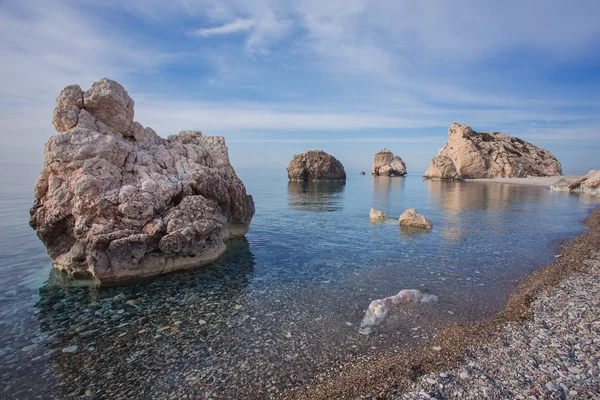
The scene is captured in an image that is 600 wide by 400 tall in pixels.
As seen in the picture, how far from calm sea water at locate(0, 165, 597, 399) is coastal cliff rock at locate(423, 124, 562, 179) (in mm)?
124563

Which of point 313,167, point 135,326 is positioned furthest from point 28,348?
point 313,167

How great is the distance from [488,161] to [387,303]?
487 feet

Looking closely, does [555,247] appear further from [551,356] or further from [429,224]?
[551,356]

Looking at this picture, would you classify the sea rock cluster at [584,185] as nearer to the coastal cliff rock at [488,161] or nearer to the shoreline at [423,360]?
the coastal cliff rock at [488,161]

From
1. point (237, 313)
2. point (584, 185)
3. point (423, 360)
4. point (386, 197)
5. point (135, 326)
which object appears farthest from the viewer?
point (584, 185)

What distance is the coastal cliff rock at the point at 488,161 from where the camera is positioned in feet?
443

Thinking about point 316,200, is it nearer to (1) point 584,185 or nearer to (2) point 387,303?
(2) point 387,303

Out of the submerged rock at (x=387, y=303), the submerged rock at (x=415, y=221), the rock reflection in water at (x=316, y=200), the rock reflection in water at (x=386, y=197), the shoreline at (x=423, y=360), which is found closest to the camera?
the shoreline at (x=423, y=360)

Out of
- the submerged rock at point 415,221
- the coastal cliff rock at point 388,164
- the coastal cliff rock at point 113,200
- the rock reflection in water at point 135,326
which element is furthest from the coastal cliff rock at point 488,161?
the rock reflection in water at point 135,326

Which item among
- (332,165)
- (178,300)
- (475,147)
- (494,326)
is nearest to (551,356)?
(494,326)

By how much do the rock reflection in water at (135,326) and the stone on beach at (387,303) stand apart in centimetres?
463

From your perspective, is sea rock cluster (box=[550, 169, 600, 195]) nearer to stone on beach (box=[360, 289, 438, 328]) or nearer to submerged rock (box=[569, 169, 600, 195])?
submerged rock (box=[569, 169, 600, 195])

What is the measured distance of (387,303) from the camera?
41.8 ft

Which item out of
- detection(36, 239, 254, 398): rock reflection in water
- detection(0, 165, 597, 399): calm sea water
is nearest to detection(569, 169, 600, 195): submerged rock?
detection(0, 165, 597, 399): calm sea water
